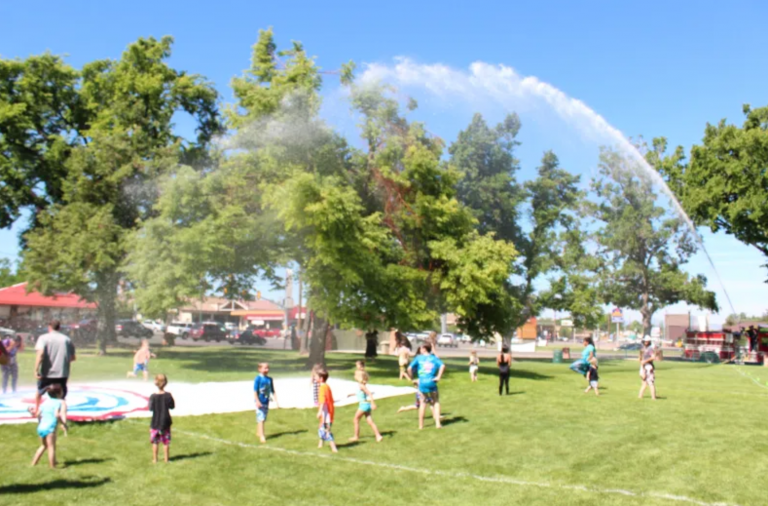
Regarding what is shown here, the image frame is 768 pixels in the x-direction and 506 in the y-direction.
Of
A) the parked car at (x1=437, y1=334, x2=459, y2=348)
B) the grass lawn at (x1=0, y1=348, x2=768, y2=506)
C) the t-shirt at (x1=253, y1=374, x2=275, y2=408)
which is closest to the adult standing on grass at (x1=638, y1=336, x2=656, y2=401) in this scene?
the grass lawn at (x1=0, y1=348, x2=768, y2=506)

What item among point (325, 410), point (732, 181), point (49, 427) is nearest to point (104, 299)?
point (325, 410)

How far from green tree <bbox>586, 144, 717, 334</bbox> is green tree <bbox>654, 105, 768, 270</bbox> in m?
2.82

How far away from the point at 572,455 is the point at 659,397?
34.9 feet

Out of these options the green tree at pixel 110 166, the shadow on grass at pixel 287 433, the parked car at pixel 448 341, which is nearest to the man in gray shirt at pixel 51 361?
the shadow on grass at pixel 287 433

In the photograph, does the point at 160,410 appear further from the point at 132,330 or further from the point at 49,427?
the point at 132,330

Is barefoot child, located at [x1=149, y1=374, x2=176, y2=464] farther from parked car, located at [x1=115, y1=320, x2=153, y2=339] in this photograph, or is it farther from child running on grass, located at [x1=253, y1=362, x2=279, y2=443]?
parked car, located at [x1=115, y1=320, x2=153, y2=339]

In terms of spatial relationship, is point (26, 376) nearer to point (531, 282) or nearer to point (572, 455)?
point (572, 455)

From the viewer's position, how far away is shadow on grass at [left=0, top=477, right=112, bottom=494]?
931cm

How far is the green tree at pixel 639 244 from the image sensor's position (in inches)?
902

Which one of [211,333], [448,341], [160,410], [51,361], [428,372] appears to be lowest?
[448,341]

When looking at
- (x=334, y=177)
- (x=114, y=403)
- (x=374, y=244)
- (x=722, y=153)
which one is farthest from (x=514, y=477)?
(x=722, y=153)

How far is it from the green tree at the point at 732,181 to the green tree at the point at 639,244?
282 cm

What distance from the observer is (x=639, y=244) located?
3956cm

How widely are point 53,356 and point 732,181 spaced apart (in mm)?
47744
